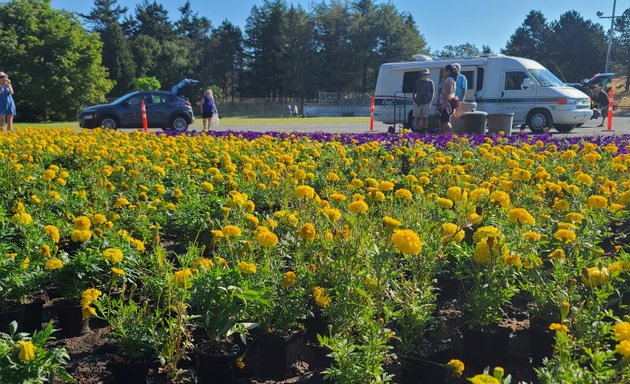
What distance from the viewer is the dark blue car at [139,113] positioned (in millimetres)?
19266

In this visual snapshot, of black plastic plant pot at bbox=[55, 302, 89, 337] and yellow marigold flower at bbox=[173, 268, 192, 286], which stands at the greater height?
yellow marigold flower at bbox=[173, 268, 192, 286]

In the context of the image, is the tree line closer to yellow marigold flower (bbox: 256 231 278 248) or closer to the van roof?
the van roof

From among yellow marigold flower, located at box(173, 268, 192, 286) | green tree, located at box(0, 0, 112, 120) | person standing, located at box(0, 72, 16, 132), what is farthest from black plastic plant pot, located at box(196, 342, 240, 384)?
green tree, located at box(0, 0, 112, 120)

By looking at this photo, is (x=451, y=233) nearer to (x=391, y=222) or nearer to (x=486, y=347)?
(x=391, y=222)

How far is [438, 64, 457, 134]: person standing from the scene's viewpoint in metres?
11.0

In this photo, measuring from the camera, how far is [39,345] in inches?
77.7

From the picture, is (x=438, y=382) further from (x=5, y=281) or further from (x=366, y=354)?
(x=5, y=281)

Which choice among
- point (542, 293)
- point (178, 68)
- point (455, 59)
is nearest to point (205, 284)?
point (542, 293)

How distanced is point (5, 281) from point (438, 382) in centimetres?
203

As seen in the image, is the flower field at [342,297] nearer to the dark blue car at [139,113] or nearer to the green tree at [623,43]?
the dark blue car at [139,113]

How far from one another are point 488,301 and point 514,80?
16.3 meters

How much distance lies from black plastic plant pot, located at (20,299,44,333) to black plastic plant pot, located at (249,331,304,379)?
1272mm

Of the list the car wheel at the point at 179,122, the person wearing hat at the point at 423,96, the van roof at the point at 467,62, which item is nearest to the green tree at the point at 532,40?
the van roof at the point at 467,62

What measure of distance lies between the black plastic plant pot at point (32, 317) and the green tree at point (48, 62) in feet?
144
